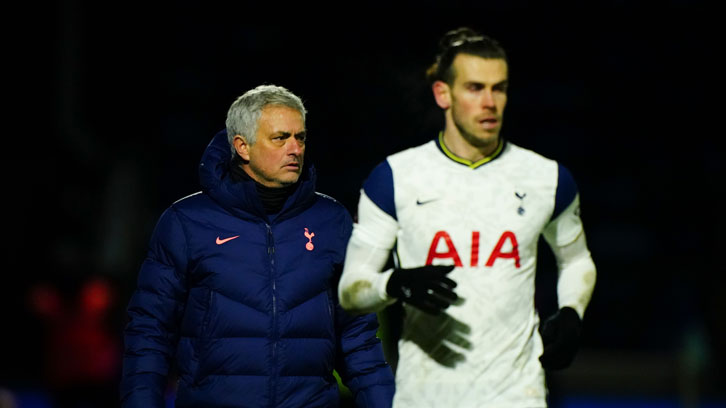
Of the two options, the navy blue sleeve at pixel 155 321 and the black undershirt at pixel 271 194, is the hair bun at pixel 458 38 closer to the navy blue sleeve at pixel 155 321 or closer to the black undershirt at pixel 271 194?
the black undershirt at pixel 271 194

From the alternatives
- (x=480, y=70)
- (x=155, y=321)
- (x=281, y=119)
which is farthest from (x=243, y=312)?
(x=480, y=70)

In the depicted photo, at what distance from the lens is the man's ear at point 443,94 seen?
14.8 feet

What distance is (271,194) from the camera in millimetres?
4602

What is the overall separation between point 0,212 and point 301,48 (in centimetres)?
Result: 934

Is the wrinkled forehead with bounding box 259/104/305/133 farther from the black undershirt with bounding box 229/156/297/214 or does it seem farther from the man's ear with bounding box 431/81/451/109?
the man's ear with bounding box 431/81/451/109

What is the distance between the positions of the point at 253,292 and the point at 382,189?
0.60 metres

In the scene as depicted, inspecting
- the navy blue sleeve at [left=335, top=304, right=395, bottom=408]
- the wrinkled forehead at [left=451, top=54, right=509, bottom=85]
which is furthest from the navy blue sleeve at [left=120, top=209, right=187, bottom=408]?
the wrinkled forehead at [left=451, top=54, right=509, bottom=85]

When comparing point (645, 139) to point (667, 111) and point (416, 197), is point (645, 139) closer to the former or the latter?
point (667, 111)

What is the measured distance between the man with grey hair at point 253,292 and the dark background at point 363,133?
2.41 meters

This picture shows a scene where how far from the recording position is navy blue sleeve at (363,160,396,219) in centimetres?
441

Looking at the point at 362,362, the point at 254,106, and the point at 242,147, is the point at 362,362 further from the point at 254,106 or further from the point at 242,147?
the point at 254,106

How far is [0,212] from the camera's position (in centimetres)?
2109

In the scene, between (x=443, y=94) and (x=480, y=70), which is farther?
(x=443, y=94)

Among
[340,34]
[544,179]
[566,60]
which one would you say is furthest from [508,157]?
[566,60]
